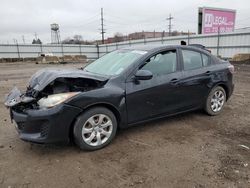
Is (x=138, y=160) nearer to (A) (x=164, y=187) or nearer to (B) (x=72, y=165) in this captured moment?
(A) (x=164, y=187)

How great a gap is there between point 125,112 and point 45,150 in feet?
4.43

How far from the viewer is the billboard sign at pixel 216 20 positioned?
2220 cm

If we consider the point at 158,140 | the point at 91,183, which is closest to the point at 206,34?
the point at 158,140

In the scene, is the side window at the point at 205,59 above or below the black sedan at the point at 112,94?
above

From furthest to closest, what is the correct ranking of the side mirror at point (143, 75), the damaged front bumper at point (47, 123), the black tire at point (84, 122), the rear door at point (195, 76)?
the rear door at point (195, 76) < the side mirror at point (143, 75) < the black tire at point (84, 122) < the damaged front bumper at point (47, 123)

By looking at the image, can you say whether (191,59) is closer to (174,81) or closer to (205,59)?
(205,59)

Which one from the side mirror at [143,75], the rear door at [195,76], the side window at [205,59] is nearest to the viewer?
the side mirror at [143,75]

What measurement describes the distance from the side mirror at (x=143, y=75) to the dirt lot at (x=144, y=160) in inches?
40.1

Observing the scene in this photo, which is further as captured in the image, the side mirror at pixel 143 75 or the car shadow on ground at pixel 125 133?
the side mirror at pixel 143 75

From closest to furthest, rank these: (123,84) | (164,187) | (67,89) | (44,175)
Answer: (164,187) → (44,175) → (67,89) → (123,84)

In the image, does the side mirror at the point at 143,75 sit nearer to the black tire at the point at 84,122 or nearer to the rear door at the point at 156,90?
the rear door at the point at 156,90

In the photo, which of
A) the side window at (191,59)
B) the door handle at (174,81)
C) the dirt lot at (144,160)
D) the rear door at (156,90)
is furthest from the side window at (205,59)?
the dirt lot at (144,160)

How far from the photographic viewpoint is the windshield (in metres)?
4.01

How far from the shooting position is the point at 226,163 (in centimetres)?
312
